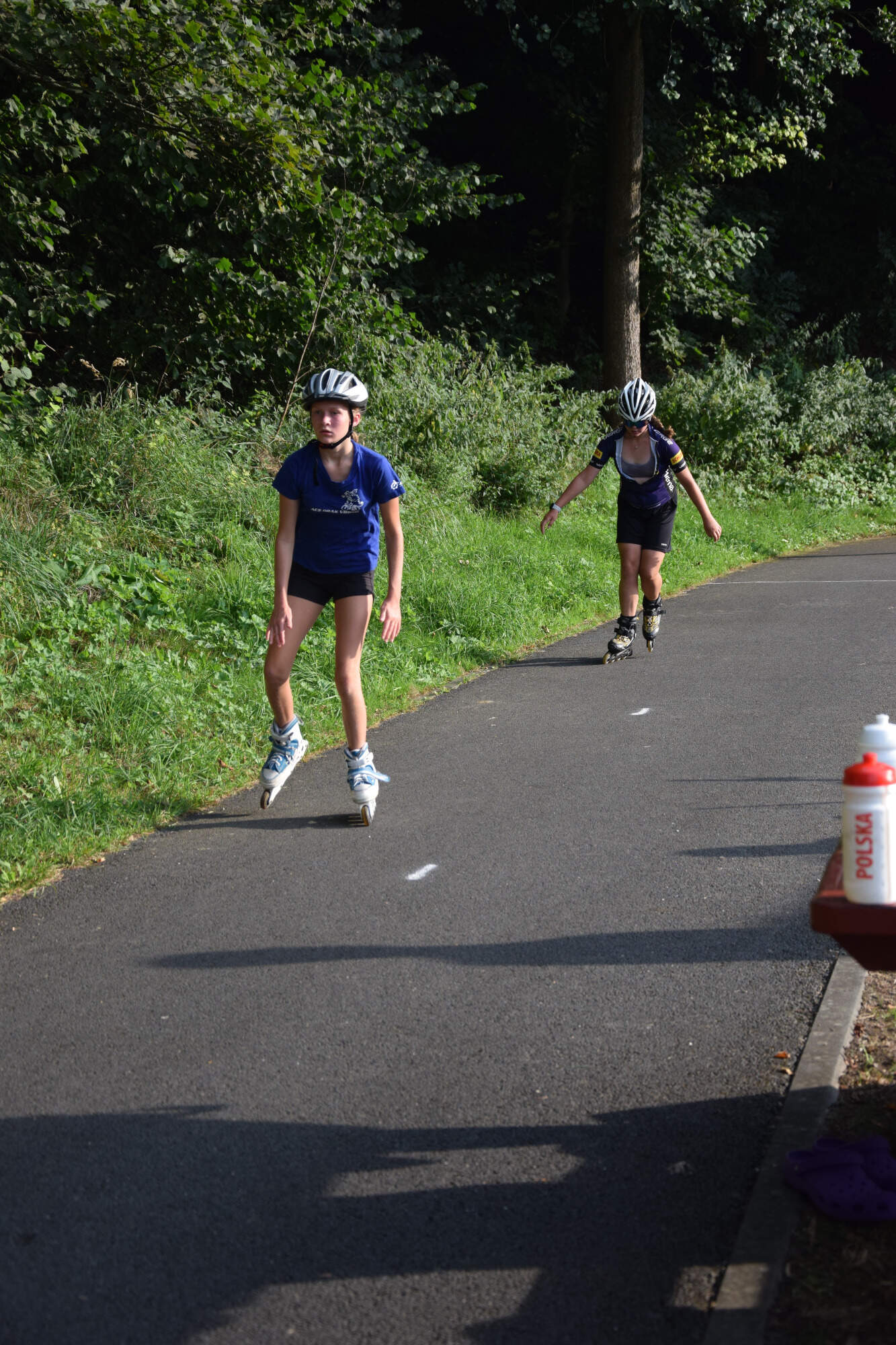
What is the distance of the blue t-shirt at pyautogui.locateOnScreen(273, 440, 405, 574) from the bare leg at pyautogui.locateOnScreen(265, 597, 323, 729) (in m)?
0.20

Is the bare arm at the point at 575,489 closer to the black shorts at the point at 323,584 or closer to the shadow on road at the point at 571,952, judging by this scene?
the black shorts at the point at 323,584

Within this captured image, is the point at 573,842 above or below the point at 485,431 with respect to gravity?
Result: below

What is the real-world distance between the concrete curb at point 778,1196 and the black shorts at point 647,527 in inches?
252

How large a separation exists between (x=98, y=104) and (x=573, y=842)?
30.0ft

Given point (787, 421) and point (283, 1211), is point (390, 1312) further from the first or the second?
point (787, 421)

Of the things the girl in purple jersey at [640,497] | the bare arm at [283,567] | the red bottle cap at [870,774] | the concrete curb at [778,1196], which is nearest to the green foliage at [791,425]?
the girl in purple jersey at [640,497]

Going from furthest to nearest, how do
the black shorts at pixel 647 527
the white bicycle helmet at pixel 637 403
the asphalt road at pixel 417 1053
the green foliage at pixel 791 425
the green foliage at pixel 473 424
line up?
1. the green foliage at pixel 791 425
2. the green foliage at pixel 473 424
3. the black shorts at pixel 647 527
4. the white bicycle helmet at pixel 637 403
5. the asphalt road at pixel 417 1053

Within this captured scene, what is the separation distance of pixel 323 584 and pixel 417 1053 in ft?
9.59

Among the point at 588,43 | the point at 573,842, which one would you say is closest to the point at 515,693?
the point at 573,842

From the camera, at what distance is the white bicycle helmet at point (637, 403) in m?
9.66

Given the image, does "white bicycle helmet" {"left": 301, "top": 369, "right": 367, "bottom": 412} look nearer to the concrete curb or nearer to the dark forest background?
the concrete curb

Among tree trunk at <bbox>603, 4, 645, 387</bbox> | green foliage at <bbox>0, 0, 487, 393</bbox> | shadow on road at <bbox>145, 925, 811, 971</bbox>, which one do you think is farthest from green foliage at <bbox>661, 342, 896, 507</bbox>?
shadow on road at <bbox>145, 925, 811, 971</bbox>

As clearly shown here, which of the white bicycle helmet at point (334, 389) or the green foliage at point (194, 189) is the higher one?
the green foliage at point (194, 189)

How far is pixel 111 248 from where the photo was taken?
13883mm
